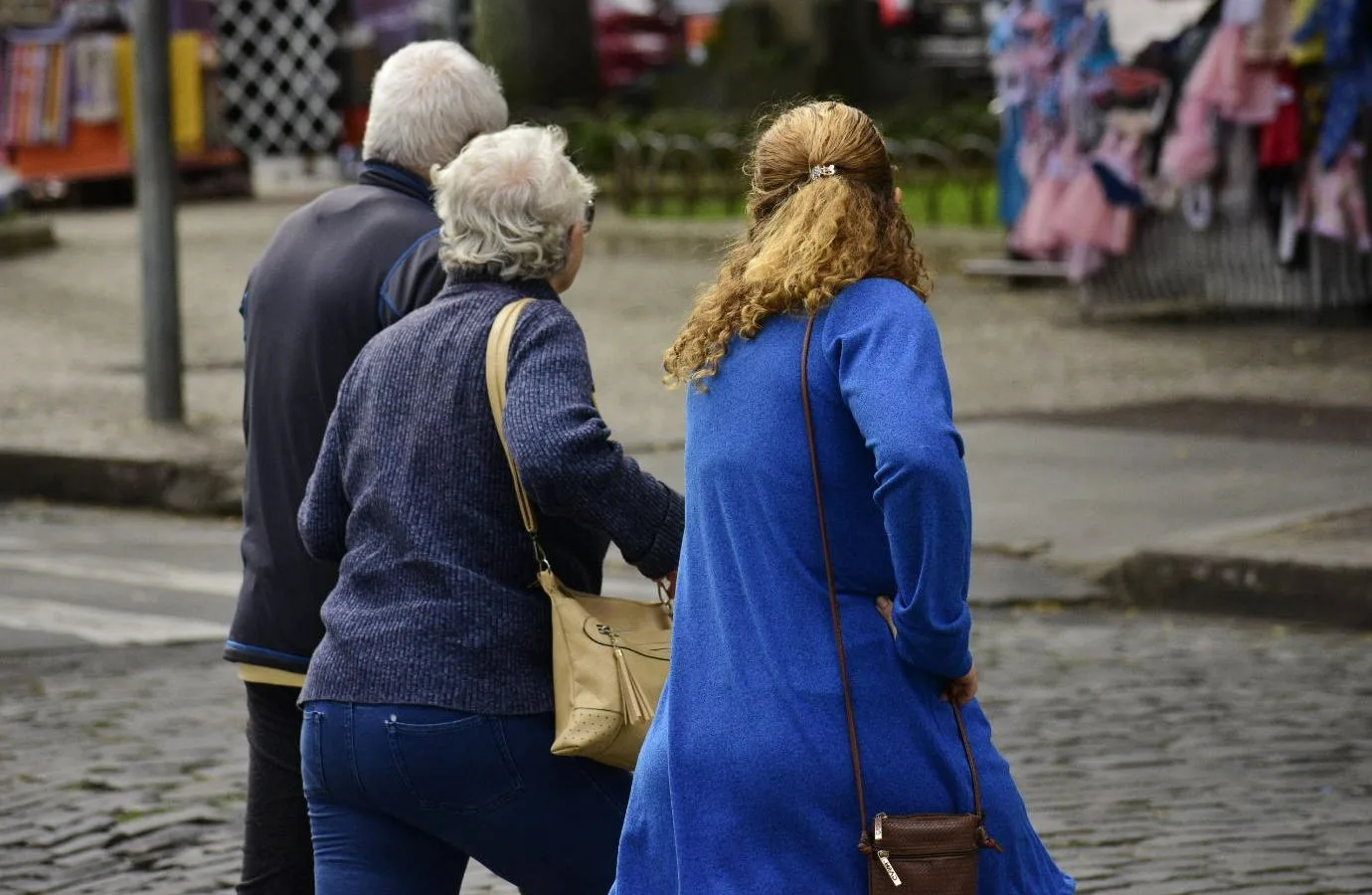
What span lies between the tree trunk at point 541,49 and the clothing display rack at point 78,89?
3.62 meters

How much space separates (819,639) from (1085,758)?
345cm

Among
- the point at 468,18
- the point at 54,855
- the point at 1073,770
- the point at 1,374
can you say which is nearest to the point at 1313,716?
the point at 1073,770

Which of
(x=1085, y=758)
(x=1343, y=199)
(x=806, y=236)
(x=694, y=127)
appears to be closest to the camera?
(x=806, y=236)

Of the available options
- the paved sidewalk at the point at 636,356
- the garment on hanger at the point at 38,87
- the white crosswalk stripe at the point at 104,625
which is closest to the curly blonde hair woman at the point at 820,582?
the white crosswalk stripe at the point at 104,625

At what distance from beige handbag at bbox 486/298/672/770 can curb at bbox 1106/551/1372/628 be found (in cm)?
516

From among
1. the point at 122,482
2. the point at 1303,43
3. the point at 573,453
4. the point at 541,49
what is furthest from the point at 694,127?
the point at 573,453

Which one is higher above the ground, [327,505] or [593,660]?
[327,505]

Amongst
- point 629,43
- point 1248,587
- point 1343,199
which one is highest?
point 1343,199

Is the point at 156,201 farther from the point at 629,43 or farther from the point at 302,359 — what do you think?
the point at 629,43

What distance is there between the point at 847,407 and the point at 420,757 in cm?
91

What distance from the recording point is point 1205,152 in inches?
600

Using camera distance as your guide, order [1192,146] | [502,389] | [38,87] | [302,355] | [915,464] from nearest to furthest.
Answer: [915,464]
[502,389]
[302,355]
[1192,146]
[38,87]

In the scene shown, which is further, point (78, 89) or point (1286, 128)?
point (78, 89)

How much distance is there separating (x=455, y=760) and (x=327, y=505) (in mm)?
509
